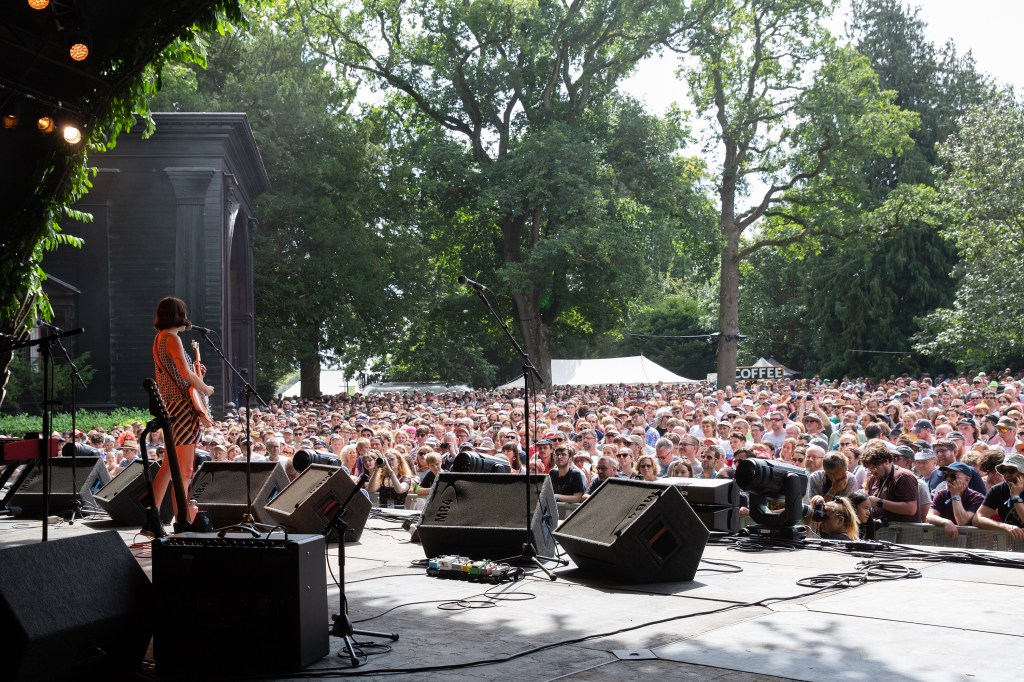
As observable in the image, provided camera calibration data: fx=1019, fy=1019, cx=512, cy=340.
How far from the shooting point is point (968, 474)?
27.7 feet

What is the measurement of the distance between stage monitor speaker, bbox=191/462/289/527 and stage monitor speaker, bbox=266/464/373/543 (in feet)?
1.19

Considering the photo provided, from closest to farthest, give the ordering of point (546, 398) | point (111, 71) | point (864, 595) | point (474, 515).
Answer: point (864, 595) → point (474, 515) → point (111, 71) → point (546, 398)

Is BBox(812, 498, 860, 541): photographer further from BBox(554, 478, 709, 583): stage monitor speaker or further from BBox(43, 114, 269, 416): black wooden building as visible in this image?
BBox(43, 114, 269, 416): black wooden building

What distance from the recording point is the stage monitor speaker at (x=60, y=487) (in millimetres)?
10523

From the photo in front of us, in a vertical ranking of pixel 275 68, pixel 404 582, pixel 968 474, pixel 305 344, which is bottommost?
pixel 404 582

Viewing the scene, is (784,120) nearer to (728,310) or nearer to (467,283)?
(728,310)

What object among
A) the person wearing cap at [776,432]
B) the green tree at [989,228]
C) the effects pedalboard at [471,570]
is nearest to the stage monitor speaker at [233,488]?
the effects pedalboard at [471,570]

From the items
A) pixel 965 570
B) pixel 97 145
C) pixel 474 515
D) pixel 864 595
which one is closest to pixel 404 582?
pixel 474 515

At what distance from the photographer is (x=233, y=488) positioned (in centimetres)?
955

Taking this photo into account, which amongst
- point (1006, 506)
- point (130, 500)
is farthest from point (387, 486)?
point (1006, 506)

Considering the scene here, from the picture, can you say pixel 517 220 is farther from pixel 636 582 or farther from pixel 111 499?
pixel 636 582

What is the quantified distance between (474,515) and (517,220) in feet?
104

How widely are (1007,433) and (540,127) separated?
27602 mm

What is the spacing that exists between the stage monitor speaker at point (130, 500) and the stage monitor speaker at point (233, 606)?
4879 millimetres
